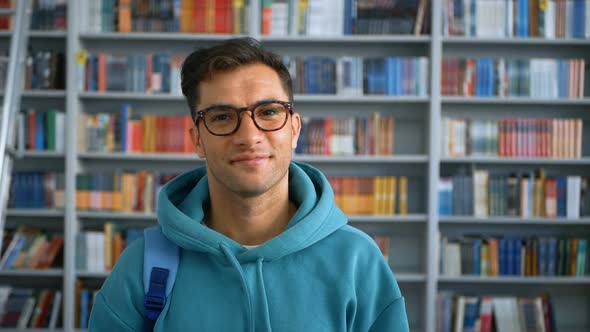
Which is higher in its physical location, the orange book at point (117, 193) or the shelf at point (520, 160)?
the shelf at point (520, 160)

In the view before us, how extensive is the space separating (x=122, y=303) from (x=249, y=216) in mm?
291

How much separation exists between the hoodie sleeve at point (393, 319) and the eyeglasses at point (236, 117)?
394 millimetres

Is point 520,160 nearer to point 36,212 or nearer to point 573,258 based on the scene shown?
point 573,258

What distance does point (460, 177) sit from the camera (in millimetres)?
3861

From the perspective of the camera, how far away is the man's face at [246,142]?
121cm

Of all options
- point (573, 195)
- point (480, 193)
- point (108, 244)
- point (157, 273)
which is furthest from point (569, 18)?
point (157, 273)

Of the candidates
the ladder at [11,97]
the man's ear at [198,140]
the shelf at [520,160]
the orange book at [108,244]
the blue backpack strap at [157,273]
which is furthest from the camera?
the orange book at [108,244]

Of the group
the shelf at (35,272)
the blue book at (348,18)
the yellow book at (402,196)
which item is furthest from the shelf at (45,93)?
the yellow book at (402,196)


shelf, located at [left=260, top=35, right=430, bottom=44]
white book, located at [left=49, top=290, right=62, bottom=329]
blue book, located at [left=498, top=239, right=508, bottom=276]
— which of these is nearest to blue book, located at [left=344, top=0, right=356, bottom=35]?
shelf, located at [left=260, top=35, right=430, bottom=44]

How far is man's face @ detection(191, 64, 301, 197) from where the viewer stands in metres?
1.21

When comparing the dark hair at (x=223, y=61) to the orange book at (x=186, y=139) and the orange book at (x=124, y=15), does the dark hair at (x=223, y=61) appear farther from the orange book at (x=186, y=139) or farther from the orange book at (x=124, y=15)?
the orange book at (x=124, y=15)

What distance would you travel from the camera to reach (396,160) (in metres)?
3.87

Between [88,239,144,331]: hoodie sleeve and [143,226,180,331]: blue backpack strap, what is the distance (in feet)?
0.05

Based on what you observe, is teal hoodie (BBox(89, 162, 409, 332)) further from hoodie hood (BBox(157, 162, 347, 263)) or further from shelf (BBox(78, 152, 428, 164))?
shelf (BBox(78, 152, 428, 164))
